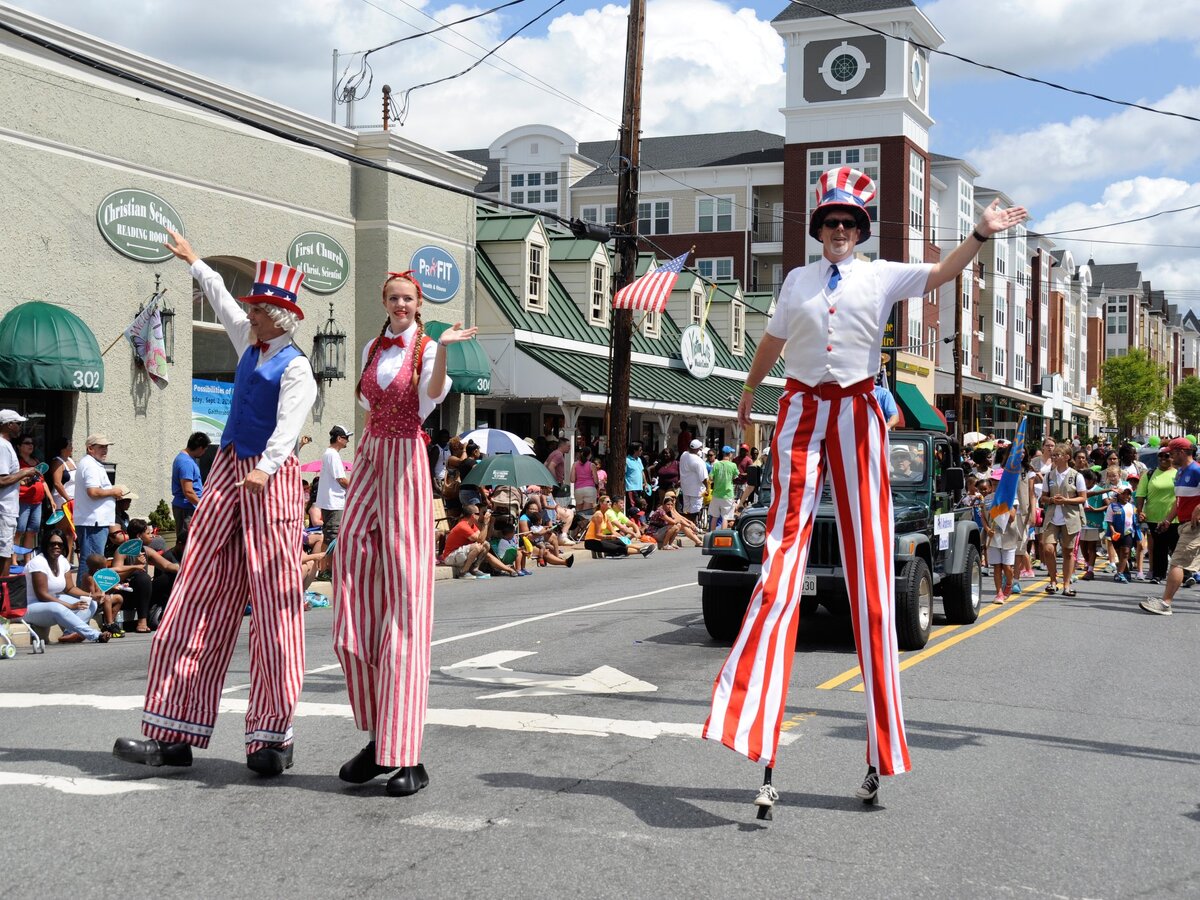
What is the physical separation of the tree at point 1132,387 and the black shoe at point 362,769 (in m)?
98.5

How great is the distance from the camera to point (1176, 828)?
5.18 meters

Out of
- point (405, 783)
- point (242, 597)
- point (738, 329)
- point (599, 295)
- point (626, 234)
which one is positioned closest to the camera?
point (405, 783)

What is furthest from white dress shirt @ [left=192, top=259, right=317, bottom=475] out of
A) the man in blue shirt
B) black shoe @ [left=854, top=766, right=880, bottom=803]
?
the man in blue shirt

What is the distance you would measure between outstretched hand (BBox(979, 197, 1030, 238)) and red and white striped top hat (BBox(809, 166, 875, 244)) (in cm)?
45

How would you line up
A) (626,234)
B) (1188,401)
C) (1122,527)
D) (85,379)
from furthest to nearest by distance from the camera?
(1188,401)
(626,234)
(1122,527)
(85,379)

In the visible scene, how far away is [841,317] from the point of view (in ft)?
17.4

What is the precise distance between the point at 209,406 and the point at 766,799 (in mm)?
17391

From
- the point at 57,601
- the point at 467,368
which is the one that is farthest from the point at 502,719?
the point at 467,368

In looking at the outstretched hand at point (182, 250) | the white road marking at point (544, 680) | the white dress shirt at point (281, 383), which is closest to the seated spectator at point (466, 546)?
the white road marking at point (544, 680)

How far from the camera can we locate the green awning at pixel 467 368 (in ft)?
82.3

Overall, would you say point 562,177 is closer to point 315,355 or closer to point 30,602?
point 315,355

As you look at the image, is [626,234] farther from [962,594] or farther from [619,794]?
[619,794]

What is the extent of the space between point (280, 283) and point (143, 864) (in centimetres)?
245

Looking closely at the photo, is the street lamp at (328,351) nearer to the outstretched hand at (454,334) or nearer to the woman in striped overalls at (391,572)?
the outstretched hand at (454,334)
